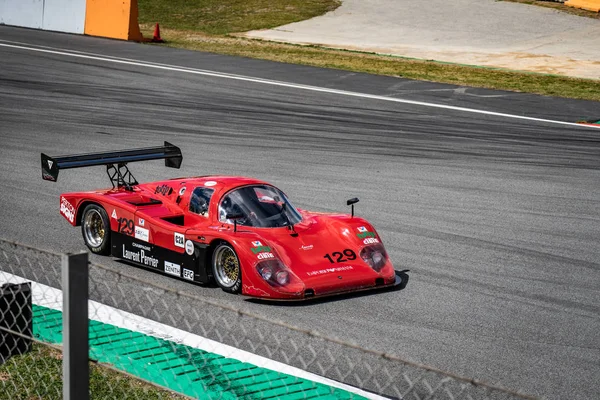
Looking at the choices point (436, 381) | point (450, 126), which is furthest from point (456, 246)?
point (450, 126)

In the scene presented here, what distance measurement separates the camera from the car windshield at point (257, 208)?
10.6 meters

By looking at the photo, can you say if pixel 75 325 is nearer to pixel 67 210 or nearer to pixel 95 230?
pixel 95 230

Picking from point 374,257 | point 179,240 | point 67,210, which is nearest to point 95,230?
point 67,210

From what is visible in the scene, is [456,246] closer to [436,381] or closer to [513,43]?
[436,381]

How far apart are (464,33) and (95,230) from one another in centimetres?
2747

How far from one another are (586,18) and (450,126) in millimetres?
19783

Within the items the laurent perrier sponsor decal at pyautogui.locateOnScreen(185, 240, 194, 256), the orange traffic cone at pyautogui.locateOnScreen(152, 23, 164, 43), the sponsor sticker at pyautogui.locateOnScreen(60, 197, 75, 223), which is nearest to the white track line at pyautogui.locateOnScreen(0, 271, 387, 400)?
the laurent perrier sponsor decal at pyautogui.locateOnScreen(185, 240, 194, 256)

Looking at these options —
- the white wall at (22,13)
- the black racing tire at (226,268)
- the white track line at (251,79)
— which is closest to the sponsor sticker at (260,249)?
the black racing tire at (226,268)

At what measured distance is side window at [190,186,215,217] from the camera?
1086cm

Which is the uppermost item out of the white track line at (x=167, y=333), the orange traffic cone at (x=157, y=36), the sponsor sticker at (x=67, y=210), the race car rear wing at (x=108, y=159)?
the orange traffic cone at (x=157, y=36)

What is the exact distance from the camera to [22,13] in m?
33.7

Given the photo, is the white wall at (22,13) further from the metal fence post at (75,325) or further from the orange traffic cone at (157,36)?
the metal fence post at (75,325)

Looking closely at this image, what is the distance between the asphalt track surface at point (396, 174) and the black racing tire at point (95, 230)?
23 centimetres

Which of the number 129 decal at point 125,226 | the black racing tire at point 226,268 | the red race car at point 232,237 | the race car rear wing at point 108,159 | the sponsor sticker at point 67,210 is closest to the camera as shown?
the red race car at point 232,237
